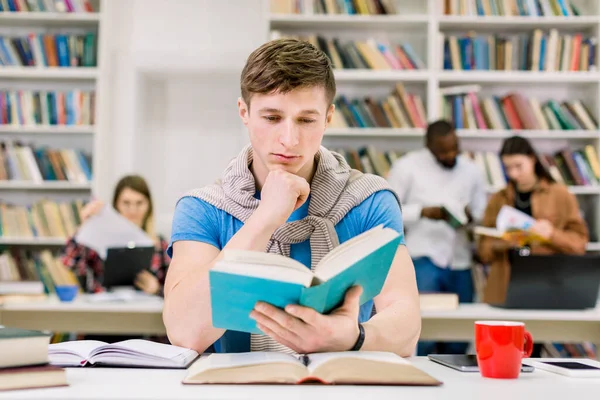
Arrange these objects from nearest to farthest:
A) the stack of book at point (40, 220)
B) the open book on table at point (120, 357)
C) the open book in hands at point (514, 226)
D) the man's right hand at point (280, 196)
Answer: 1. the open book on table at point (120, 357)
2. the man's right hand at point (280, 196)
3. the open book in hands at point (514, 226)
4. the stack of book at point (40, 220)

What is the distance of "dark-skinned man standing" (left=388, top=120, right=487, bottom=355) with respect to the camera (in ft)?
11.8

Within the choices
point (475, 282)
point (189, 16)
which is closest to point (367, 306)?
point (475, 282)

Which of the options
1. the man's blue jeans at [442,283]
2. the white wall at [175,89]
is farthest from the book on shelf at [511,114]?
the white wall at [175,89]

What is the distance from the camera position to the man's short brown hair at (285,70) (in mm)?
1304

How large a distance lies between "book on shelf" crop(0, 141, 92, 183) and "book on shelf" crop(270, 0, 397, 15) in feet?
5.21

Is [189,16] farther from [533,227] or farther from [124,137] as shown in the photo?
[533,227]

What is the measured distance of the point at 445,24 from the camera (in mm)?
4344

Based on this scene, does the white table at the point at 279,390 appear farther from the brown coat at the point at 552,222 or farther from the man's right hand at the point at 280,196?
the brown coat at the point at 552,222

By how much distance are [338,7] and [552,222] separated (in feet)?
6.39

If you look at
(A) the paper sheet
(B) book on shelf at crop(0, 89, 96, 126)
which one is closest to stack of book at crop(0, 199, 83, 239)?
(B) book on shelf at crop(0, 89, 96, 126)

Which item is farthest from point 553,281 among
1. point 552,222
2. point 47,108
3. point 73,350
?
point 47,108

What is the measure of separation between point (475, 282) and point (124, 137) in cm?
246

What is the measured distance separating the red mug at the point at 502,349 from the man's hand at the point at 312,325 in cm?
20

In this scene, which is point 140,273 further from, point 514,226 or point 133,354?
point 133,354
